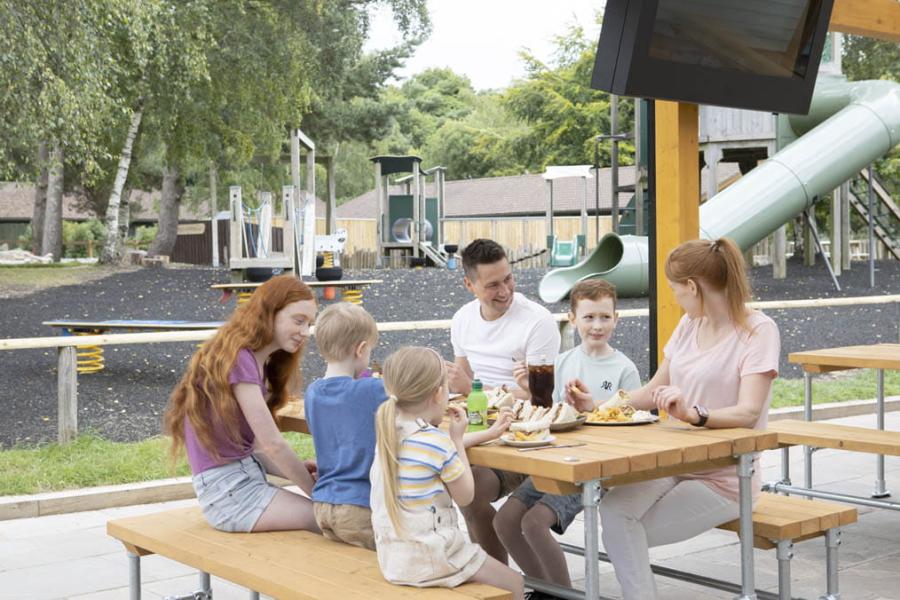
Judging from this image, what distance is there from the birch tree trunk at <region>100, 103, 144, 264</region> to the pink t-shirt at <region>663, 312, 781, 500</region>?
2076cm

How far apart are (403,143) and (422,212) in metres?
32.4

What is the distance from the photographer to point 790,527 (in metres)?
3.80

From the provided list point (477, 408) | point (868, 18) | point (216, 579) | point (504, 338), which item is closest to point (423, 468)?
point (477, 408)

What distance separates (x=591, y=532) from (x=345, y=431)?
803 mm

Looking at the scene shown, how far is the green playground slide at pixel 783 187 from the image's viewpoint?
1719 centimetres

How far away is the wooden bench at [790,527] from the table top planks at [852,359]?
1691 millimetres

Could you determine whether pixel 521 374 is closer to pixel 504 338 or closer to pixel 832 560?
pixel 504 338

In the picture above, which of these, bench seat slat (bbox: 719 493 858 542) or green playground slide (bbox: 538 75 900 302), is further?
green playground slide (bbox: 538 75 900 302)

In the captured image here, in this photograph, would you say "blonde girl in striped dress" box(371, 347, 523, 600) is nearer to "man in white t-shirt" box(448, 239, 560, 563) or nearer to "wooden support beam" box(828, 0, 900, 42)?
"man in white t-shirt" box(448, 239, 560, 563)

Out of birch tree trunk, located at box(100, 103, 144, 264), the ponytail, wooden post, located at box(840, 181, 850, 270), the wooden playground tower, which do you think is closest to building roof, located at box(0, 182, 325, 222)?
birch tree trunk, located at box(100, 103, 144, 264)

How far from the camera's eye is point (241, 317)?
392 cm

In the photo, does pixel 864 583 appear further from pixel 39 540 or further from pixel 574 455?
pixel 39 540

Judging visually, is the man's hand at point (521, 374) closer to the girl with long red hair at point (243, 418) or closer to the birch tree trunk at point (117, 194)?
the girl with long red hair at point (243, 418)

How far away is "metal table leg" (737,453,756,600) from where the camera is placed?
11.8ft
